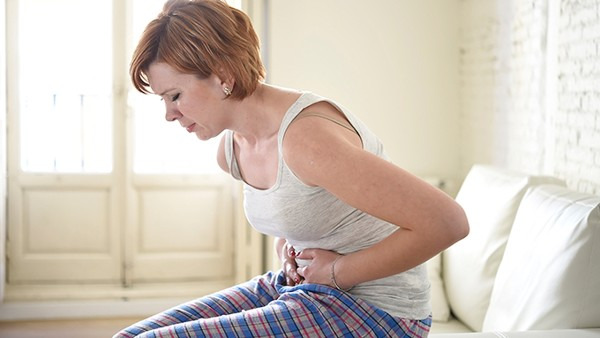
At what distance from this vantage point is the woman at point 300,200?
1.37 metres

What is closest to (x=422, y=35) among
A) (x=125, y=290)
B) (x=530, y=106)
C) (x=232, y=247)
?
(x=530, y=106)

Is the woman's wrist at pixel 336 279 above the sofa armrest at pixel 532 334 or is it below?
above

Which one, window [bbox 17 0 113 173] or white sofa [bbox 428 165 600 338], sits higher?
window [bbox 17 0 113 173]

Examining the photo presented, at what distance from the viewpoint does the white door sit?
448 cm

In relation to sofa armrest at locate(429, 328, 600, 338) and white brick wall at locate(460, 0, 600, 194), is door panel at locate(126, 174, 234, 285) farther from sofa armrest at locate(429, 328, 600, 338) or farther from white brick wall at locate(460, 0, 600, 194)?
sofa armrest at locate(429, 328, 600, 338)

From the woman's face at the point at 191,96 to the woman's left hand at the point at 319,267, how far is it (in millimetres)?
328

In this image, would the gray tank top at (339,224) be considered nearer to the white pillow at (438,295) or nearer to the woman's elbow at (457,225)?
the woman's elbow at (457,225)

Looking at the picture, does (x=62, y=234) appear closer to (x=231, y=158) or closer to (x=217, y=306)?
(x=231, y=158)

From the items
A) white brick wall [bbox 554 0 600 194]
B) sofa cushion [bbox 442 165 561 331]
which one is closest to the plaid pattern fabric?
sofa cushion [bbox 442 165 561 331]

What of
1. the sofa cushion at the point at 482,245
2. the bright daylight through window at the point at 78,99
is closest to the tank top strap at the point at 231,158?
the sofa cushion at the point at 482,245

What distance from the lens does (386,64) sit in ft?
14.5

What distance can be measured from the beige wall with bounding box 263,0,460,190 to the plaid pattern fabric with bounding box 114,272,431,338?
2.88 metres

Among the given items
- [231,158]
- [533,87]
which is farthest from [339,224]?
[533,87]

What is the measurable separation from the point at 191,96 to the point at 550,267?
1.23 metres
